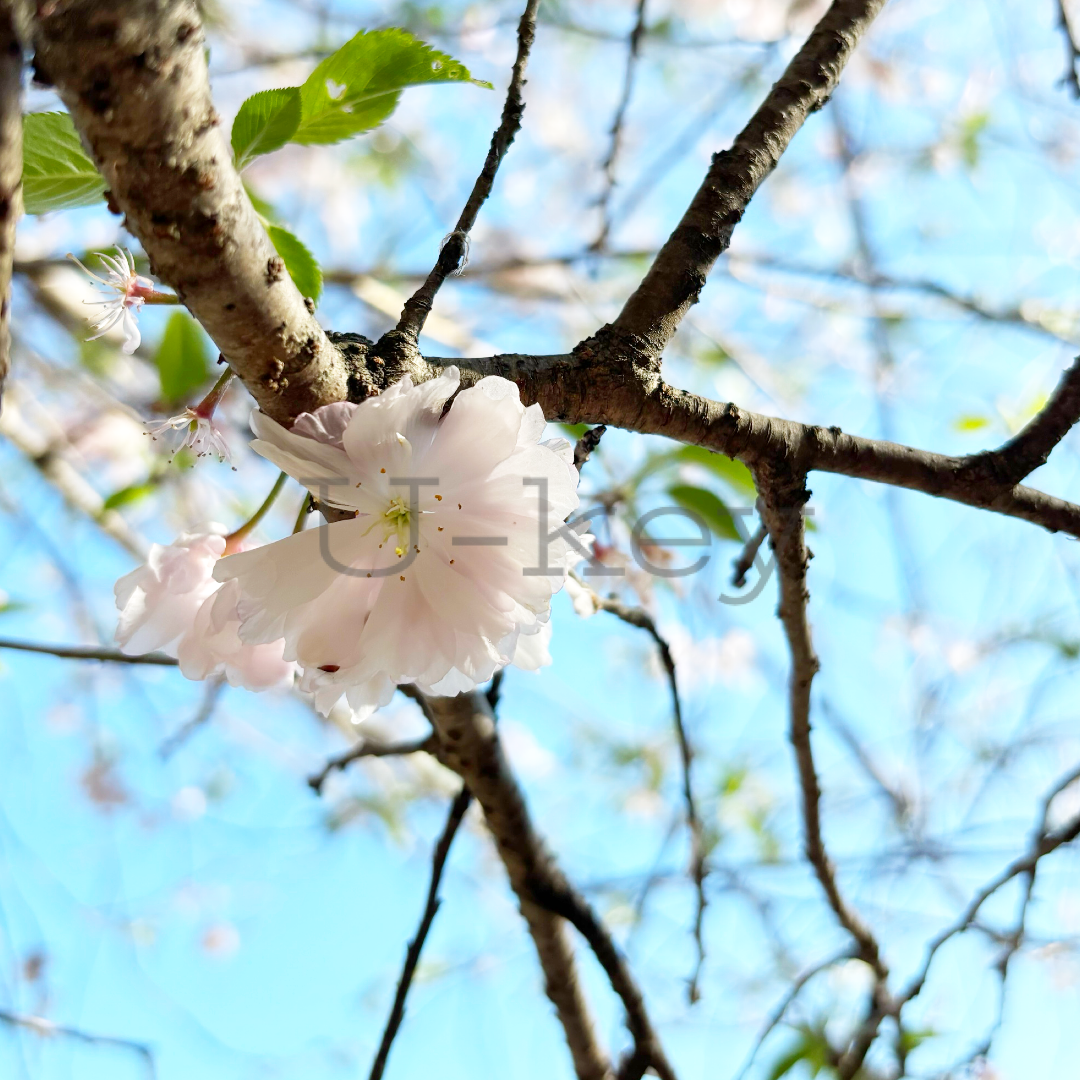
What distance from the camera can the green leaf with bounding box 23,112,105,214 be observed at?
0.51 meters

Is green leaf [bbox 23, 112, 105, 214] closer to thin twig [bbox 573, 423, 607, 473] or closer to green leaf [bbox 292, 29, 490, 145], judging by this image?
green leaf [bbox 292, 29, 490, 145]

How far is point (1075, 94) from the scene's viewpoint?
2.92 feet

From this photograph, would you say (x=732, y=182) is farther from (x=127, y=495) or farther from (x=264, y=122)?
(x=127, y=495)

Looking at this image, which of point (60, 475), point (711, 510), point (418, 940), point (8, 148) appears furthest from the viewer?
point (60, 475)

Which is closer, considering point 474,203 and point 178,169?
point 178,169

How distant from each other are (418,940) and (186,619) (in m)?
0.41

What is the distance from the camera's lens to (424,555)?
500 mm

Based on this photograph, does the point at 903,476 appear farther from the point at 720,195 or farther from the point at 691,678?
the point at 691,678

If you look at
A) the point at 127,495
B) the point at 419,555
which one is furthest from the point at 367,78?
the point at 127,495

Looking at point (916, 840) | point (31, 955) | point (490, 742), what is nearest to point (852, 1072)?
point (490, 742)

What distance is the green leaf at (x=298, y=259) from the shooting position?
23.0 inches

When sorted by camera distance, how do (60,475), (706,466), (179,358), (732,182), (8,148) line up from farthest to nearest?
(60,475)
(179,358)
(706,466)
(732,182)
(8,148)

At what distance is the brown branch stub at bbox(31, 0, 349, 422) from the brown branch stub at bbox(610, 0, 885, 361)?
22cm

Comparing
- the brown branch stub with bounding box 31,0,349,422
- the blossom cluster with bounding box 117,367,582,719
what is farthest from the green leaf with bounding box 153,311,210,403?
the brown branch stub with bounding box 31,0,349,422
